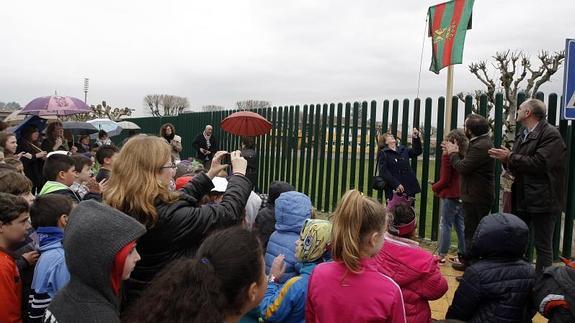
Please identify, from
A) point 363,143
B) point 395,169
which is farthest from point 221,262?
A: point 363,143

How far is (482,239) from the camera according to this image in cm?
261

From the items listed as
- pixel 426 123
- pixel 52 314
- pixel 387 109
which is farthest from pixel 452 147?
pixel 52 314

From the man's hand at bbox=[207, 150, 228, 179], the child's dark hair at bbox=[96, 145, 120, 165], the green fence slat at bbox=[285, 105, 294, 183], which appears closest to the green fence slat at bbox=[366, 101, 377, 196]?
the green fence slat at bbox=[285, 105, 294, 183]

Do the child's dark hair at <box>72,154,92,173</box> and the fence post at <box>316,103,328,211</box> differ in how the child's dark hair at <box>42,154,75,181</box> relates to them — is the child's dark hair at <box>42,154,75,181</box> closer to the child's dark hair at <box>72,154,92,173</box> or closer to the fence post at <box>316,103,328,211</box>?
the child's dark hair at <box>72,154,92,173</box>

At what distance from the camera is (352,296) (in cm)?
220

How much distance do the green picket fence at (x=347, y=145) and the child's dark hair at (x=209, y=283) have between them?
5064mm

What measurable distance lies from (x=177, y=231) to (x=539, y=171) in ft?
12.9

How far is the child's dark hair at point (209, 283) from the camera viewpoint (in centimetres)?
133

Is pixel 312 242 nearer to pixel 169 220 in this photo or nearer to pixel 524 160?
pixel 169 220

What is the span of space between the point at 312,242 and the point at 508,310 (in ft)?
3.82

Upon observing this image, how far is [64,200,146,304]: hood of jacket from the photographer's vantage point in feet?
5.34

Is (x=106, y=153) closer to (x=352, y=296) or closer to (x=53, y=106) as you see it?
(x=352, y=296)

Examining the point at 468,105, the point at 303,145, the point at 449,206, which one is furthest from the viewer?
the point at 303,145

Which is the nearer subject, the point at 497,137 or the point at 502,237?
the point at 502,237
